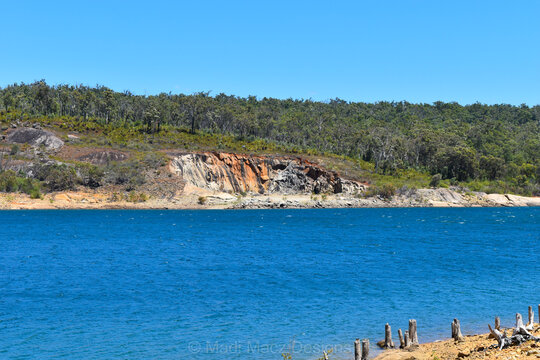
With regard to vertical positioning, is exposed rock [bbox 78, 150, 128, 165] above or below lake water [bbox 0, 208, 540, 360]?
above

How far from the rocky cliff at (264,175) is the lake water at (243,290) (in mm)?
53941

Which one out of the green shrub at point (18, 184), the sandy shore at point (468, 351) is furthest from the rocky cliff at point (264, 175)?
the sandy shore at point (468, 351)

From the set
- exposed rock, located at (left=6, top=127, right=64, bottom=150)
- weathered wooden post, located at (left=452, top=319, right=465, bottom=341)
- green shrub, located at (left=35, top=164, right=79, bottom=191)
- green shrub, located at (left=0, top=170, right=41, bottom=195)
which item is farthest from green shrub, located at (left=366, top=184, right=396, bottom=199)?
weathered wooden post, located at (left=452, top=319, right=465, bottom=341)

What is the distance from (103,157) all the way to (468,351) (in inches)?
4255

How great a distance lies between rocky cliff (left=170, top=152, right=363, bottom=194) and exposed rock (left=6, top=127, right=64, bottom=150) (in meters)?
28.8

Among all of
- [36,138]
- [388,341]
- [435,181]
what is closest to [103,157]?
[36,138]

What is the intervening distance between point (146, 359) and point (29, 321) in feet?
29.2

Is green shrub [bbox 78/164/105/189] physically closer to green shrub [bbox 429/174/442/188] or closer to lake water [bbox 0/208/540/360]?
lake water [bbox 0/208/540/360]

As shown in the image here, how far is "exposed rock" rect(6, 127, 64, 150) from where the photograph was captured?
120 meters

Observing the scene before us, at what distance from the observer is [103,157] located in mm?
115312

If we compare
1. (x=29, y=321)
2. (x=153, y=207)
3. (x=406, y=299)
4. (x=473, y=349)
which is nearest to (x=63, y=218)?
(x=153, y=207)

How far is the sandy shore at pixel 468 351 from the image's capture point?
1564 cm

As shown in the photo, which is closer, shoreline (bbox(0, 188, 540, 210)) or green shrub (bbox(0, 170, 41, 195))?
green shrub (bbox(0, 170, 41, 195))

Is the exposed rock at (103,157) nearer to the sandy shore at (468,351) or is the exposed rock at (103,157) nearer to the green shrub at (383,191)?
the green shrub at (383,191)
